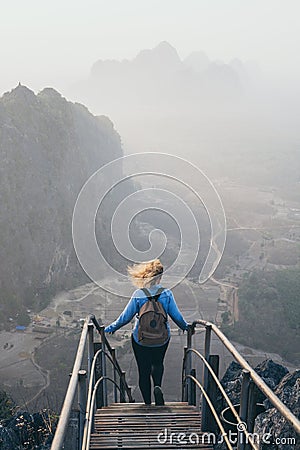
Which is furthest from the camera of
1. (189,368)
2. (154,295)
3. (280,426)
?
(189,368)

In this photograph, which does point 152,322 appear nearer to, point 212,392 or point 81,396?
point 212,392

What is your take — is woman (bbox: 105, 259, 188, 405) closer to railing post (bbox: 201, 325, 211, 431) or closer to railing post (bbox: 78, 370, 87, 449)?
railing post (bbox: 201, 325, 211, 431)

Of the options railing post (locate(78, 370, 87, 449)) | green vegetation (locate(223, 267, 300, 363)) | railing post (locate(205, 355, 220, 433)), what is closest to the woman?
railing post (locate(205, 355, 220, 433))

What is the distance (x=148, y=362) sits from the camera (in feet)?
14.0

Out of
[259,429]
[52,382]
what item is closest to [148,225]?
[52,382]

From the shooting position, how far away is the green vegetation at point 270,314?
35750mm

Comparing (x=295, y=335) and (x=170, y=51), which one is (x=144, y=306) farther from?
(x=170, y=51)

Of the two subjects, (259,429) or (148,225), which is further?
(148,225)

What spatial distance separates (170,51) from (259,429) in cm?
17745

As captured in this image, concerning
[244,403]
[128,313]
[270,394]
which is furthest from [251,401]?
[128,313]

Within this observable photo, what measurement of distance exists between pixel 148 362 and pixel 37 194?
51.7 m

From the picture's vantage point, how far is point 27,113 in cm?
5672

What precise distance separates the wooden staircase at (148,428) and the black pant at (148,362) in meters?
0.18

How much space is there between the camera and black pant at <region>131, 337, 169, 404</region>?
4176 millimetres
